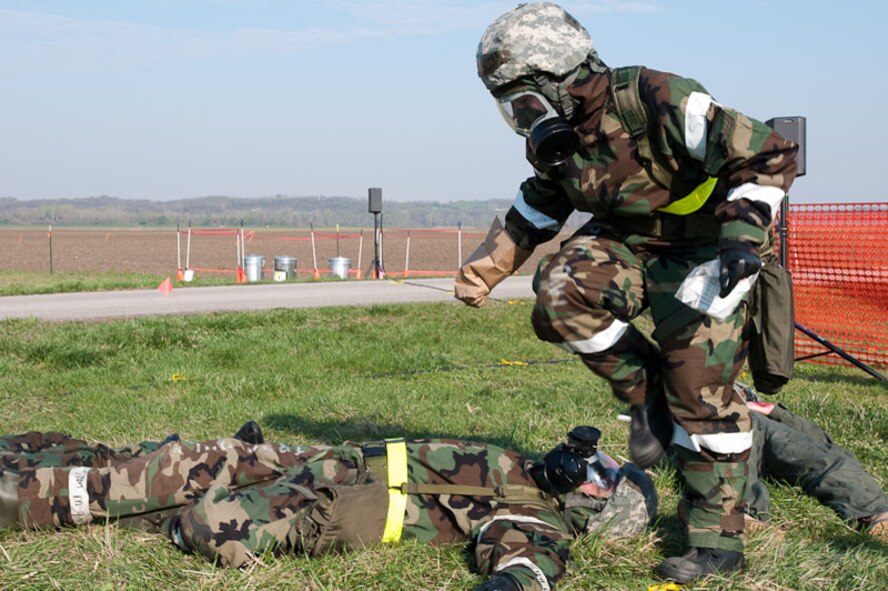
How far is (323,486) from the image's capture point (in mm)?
3520

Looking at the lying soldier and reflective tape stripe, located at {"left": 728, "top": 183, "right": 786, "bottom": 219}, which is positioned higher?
reflective tape stripe, located at {"left": 728, "top": 183, "right": 786, "bottom": 219}

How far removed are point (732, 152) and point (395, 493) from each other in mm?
1725

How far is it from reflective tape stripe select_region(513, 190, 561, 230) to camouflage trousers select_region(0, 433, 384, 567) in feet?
4.16

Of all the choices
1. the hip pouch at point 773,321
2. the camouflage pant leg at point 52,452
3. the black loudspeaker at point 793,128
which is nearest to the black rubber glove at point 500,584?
the hip pouch at point 773,321

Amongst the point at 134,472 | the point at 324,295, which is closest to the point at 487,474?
the point at 134,472

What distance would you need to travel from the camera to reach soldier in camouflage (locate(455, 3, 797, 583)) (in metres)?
3.45

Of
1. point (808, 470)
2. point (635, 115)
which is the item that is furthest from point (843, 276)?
point (635, 115)

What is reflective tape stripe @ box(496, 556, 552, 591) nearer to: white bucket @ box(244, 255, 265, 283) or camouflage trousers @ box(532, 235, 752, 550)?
camouflage trousers @ box(532, 235, 752, 550)

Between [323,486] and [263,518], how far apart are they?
9.4 inches

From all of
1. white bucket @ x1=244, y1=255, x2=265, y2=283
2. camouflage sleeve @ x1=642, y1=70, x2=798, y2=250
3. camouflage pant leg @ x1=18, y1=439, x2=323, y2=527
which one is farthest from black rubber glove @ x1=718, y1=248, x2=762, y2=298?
white bucket @ x1=244, y1=255, x2=265, y2=283

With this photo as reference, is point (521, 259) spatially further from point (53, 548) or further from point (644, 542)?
point (53, 548)

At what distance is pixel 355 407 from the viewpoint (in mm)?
6094

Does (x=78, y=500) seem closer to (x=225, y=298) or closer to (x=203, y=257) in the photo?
(x=225, y=298)

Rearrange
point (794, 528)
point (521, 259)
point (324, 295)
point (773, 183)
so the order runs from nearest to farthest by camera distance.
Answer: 1. point (773, 183)
2. point (794, 528)
3. point (521, 259)
4. point (324, 295)
